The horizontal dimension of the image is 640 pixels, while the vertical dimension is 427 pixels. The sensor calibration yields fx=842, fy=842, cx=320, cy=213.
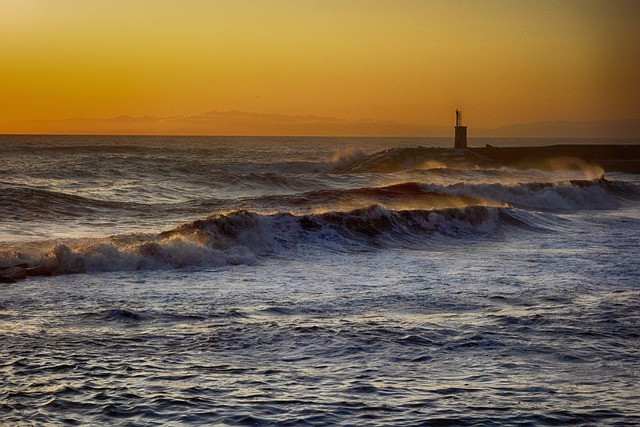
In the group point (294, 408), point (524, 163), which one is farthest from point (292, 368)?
point (524, 163)

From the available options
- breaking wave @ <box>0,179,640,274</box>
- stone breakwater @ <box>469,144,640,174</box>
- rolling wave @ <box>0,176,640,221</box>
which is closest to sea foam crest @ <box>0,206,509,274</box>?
breaking wave @ <box>0,179,640,274</box>

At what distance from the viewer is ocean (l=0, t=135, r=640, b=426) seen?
20.7 feet

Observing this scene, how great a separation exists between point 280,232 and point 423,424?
11.2 m

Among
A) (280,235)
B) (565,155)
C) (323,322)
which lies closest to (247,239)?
(280,235)

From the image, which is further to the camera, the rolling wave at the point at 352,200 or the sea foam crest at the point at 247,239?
the rolling wave at the point at 352,200

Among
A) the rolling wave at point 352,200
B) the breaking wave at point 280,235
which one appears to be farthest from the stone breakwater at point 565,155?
the breaking wave at point 280,235

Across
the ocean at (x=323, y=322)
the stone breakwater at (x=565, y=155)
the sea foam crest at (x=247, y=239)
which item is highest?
the stone breakwater at (x=565, y=155)

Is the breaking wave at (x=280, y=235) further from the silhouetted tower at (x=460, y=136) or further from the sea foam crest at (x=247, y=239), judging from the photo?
the silhouetted tower at (x=460, y=136)

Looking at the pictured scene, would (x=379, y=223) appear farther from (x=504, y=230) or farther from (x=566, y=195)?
(x=566, y=195)

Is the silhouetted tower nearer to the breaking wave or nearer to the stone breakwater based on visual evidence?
the stone breakwater

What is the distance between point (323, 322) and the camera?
30.1 feet

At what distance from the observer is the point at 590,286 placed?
11.6 m

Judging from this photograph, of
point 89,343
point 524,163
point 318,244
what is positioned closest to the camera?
point 89,343

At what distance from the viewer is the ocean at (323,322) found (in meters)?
6.32
